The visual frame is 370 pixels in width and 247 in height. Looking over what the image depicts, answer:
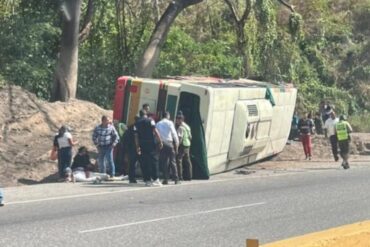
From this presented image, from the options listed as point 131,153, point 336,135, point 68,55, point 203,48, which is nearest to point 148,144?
point 131,153

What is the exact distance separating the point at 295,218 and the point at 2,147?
993 centimetres

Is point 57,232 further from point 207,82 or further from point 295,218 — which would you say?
point 207,82

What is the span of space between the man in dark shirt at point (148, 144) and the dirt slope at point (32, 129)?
251 centimetres

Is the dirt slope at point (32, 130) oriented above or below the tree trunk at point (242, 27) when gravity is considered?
below

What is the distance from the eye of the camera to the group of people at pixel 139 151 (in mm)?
17188

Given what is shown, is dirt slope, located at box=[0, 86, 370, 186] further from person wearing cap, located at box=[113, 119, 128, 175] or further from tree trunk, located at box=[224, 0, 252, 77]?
tree trunk, located at box=[224, 0, 252, 77]

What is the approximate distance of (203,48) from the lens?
34.2 metres

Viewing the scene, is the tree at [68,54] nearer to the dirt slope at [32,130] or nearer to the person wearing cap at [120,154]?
the dirt slope at [32,130]

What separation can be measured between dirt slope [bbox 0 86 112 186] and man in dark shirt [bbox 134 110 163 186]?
2.51 m

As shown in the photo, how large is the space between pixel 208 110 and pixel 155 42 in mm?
6970

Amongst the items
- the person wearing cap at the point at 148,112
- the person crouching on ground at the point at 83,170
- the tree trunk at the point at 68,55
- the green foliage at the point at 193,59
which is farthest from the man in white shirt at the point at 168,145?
the green foliage at the point at 193,59

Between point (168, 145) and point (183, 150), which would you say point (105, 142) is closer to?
point (168, 145)

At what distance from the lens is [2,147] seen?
19328 mm

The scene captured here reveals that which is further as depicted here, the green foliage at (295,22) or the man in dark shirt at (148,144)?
the green foliage at (295,22)
